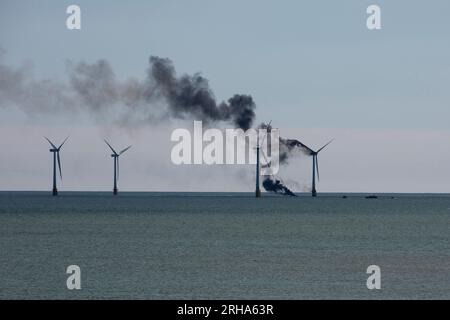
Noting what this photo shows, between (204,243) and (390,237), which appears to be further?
(390,237)

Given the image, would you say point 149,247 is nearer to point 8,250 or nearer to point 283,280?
point 8,250

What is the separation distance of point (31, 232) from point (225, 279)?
74.6 m

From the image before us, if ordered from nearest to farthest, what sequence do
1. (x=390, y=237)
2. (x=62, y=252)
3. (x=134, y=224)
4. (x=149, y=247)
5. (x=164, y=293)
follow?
(x=164, y=293), (x=62, y=252), (x=149, y=247), (x=390, y=237), (x=134, y=224)

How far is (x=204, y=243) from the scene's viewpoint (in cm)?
12312

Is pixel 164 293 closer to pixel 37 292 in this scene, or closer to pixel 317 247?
pixel 37 292

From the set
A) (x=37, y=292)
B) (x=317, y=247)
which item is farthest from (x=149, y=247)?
(x=37, y=292)

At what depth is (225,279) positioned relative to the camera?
78.4 meters

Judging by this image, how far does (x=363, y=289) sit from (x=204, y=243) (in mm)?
52740

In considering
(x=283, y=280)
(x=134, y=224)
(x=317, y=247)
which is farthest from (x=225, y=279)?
(x=134, y=224)

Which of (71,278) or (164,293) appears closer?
(164,293)
